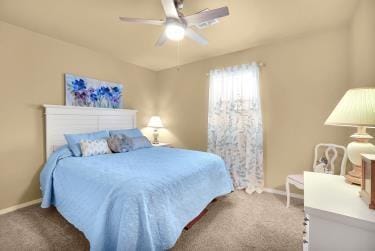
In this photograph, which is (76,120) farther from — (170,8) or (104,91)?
(170,8)

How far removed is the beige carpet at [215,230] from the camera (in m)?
1.81

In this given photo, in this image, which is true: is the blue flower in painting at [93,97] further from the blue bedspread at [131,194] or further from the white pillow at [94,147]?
the blue bedspread at [131,194]

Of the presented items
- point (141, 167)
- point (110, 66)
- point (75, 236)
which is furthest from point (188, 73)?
point (75, 236)

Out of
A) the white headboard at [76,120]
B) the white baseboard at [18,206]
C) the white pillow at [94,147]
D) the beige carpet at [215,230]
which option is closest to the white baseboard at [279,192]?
the beige carpet at [215,230]

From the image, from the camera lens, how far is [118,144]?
2.94 m

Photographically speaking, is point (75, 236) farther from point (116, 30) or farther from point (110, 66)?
point (110, 66)

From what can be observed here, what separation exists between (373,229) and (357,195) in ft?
1.10

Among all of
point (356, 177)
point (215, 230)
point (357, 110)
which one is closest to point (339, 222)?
point (356, 177)

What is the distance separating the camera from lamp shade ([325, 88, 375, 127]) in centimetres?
104

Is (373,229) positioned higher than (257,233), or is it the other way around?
(373,229)

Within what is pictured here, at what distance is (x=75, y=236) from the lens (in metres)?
1.94

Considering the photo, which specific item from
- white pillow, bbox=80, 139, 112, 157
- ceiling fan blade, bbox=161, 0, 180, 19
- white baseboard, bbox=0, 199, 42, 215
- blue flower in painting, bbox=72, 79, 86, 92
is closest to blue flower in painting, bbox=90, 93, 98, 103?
blue flower in painting, bbox=72, 79, 86, 92

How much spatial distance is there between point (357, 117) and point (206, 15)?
4.70ft

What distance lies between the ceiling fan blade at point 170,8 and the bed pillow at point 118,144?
199 cm
